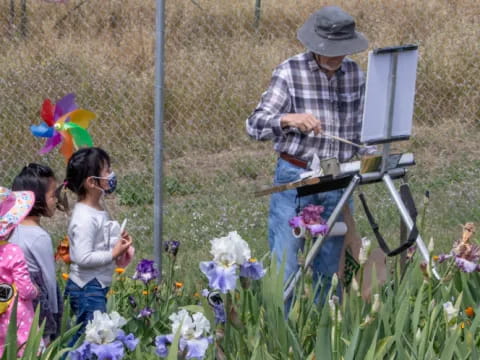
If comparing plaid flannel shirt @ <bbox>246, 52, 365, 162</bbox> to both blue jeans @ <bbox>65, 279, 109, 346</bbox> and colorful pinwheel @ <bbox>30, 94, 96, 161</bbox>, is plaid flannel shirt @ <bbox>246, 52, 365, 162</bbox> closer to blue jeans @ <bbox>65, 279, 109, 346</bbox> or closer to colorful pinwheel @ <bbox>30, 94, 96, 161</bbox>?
colorful pinwheel @ <bbox>30, 94, 96, 161</bbox>

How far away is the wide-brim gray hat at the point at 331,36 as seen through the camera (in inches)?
131

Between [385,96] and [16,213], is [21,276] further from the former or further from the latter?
[385,96]

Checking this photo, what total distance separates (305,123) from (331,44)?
0.44m

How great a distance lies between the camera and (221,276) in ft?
7.18

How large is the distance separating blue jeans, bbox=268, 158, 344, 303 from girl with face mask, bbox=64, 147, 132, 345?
656 millimetres

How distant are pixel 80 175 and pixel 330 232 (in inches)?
39.2

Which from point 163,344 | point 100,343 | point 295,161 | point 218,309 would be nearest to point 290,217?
point 295,161

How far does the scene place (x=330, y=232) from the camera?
313cm

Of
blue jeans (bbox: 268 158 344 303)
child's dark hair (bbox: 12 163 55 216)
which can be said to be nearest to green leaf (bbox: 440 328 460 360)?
blue jeans (bbox: 268 158 344 303)

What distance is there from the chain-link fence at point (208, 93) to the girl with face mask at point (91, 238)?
2215 mm

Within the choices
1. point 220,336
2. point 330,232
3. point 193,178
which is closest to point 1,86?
point 193,178

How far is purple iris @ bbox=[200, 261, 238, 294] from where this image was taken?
217 centimetres

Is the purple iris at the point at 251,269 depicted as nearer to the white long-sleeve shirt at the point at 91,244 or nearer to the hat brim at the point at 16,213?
the hat brim at the point at 16,213

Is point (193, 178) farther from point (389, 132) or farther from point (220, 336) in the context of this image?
point (220, 336)
